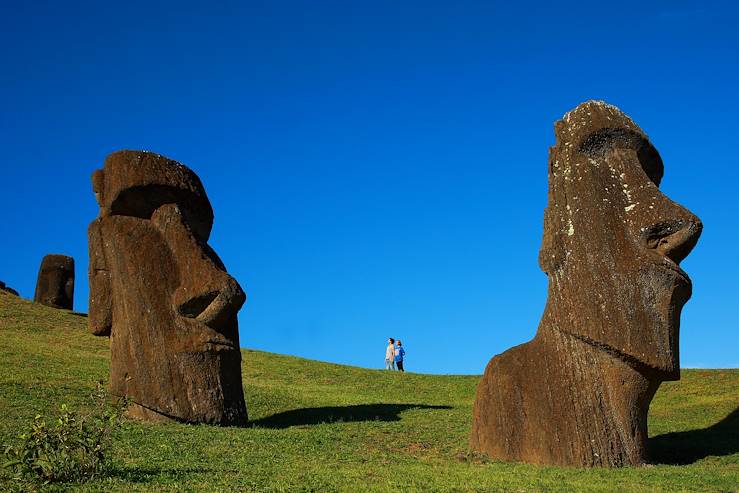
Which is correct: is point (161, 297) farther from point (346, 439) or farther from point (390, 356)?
point (390, 356)

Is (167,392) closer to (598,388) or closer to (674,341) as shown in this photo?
(598,388)

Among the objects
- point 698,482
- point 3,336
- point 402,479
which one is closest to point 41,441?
point 402,479

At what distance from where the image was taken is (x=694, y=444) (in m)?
16.1

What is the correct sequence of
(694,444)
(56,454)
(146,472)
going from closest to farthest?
(56,454) < (146,472) < (694,444)

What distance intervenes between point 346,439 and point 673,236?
24.2 ft

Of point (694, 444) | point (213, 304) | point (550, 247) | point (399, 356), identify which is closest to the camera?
point (550, 247)

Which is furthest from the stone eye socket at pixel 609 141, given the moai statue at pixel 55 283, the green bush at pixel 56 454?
the moai statue at pixel 55 283

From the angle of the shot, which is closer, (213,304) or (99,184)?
(213,304)

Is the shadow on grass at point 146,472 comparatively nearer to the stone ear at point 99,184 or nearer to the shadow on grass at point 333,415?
the shadow on grass at point 333,415

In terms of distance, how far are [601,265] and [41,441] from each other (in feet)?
28.0

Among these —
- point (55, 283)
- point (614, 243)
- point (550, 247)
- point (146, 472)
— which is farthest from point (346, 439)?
point (55, 283)

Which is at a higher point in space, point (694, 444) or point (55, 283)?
point (55, 283)

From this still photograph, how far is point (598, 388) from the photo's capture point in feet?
43.7

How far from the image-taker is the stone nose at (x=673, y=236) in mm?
13344
